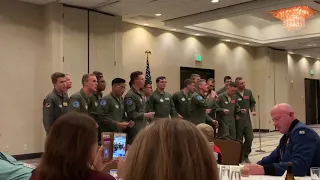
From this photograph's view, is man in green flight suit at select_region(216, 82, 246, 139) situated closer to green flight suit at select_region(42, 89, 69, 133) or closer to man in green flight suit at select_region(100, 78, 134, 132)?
man in green flight suit at select_region(100, 78, 134, 132)

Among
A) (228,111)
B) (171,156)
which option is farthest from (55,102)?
(171,156)

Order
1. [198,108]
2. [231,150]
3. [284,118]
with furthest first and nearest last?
[198,108] → [231,150] → [284,118]

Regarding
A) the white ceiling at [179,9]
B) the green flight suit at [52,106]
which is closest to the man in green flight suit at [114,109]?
the green flight suit at [52,106]

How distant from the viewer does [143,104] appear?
6.30 meters

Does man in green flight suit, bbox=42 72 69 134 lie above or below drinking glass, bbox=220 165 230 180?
above

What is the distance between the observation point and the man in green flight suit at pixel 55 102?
5516 mm

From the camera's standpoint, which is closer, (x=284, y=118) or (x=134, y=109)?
(x=284, y=118)

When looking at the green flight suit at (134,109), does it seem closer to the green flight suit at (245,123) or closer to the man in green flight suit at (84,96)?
the man in green flight suit at (84,96)

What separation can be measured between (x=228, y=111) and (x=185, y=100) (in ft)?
2.97

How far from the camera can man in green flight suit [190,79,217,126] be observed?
742 cm

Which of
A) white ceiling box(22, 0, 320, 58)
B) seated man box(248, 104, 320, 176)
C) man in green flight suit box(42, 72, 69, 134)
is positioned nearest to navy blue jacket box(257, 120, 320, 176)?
seated man box(248, 104, 320, 176)

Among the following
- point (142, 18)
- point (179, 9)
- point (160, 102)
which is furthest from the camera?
point (142, 18)

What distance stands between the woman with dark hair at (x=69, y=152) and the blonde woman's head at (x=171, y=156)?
0.63 meters

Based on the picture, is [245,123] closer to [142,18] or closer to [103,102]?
[103,102]
